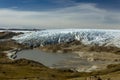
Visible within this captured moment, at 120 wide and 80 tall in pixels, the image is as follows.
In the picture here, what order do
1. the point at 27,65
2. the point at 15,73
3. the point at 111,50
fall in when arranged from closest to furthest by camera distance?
the point at 15,73
the point at 27,65
the point at 111,50

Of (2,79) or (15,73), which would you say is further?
(15,73)

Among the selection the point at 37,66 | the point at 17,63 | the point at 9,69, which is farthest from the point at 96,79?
the point at 17,63

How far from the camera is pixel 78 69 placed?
106312mm

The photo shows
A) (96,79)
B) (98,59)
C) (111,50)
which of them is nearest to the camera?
(96,79)

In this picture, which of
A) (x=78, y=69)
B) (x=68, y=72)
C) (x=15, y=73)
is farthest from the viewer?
(x=78, y=69)

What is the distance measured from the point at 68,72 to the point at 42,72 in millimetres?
8629

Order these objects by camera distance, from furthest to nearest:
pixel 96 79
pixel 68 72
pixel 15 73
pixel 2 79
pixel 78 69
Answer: pixel 78 69 → pixel 68 72 → pixel 15 73 → pixel 2 79 → pixel 96 79

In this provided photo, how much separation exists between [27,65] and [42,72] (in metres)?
20.4

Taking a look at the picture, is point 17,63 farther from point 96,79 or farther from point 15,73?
point 96,79

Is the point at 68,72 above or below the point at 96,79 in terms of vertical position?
below

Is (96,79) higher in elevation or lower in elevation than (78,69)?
higher

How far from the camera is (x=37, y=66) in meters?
110

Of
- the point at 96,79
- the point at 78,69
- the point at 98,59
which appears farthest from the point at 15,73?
the point at 98,59

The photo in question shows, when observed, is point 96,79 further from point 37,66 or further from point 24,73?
point 37,66
